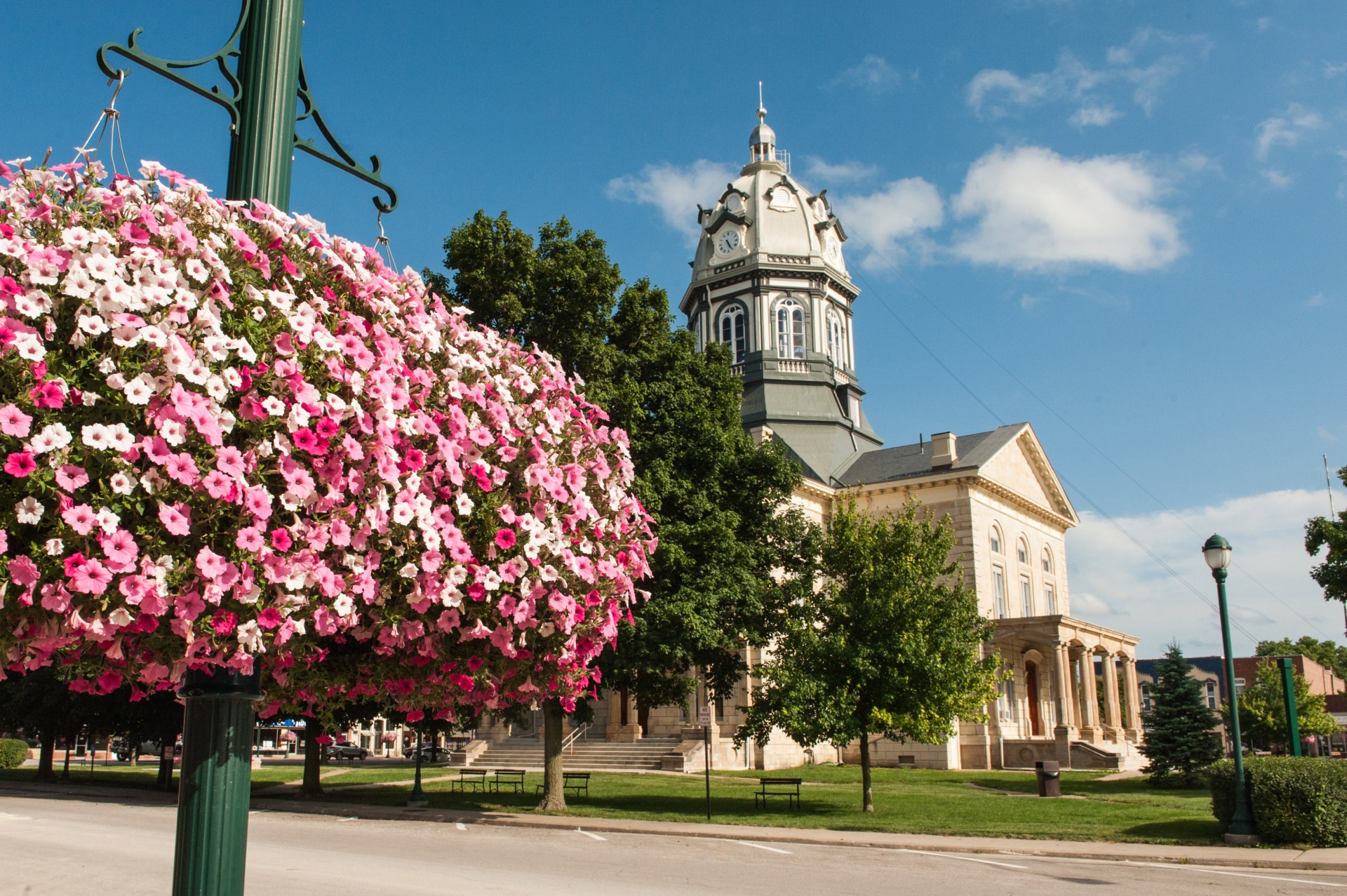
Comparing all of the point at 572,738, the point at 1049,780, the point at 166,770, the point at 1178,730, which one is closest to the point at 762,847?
the point at 1049,780

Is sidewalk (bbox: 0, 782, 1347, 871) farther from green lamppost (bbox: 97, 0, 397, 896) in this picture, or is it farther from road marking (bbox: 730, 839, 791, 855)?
green lamppost (bbox: 97, 0, 397, 896)

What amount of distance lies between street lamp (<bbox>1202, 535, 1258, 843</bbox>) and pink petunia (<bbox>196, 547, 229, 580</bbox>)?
18.7m

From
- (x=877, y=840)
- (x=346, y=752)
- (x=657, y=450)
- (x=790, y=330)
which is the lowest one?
(x=346, y=752)

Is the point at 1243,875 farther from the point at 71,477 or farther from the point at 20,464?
the point at 20,464

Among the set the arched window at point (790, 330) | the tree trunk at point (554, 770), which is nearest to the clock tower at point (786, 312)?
the arched window at point (790, 330)

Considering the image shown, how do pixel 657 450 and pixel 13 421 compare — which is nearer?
pixel 13 421

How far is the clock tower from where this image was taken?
56.4 metres

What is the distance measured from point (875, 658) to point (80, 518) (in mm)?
23701

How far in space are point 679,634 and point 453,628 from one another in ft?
63.9

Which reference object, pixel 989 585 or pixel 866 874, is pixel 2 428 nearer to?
pixel 866 874

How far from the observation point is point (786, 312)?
58562 millimetres

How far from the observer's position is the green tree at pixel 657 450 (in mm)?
24000

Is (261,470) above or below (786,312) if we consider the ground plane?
below

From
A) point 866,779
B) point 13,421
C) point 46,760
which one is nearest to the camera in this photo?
point 13,421
